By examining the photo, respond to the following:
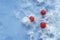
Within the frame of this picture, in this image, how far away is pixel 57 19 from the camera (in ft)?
4.13

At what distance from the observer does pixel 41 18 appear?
1.26 m

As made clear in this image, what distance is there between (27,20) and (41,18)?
0.33 feet

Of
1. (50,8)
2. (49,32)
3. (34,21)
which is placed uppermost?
(50,8)

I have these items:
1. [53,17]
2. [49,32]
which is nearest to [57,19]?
[53,17]

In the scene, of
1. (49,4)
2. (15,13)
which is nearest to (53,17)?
(49,4)

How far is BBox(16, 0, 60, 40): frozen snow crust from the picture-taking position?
1.17 meters

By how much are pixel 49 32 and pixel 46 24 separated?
7 cm

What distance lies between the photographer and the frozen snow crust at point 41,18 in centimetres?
117

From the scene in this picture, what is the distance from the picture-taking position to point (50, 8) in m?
1.33

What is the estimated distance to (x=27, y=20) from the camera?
4.06 feet

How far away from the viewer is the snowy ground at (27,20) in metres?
1.18

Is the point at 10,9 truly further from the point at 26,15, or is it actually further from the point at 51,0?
the point at 51,0

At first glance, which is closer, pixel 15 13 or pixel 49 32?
pixel 49 32

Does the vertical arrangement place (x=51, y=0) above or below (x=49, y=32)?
above
